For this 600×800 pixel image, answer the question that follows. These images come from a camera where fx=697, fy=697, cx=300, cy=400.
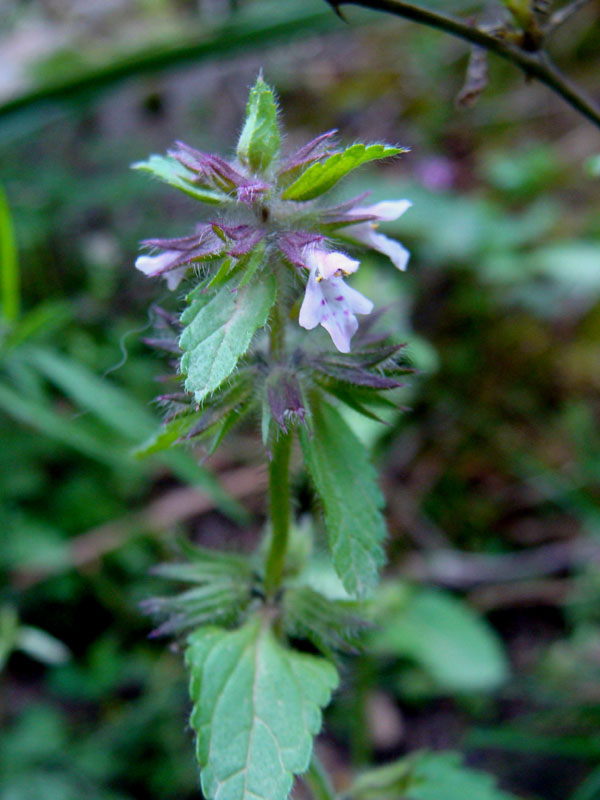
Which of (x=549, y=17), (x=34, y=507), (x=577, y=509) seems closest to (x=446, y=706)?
(x=577, y=509)

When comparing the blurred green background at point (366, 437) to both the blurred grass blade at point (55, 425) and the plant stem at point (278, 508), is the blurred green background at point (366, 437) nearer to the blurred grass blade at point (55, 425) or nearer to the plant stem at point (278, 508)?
the blurred grass blade at point (55, 425)

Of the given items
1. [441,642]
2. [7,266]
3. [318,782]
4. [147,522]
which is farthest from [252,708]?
[147,522]

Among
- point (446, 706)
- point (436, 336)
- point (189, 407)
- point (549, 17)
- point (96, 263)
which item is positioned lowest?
point (446, 706)

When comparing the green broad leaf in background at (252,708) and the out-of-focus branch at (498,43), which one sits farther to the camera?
the out-of-focus branch at (498,43)

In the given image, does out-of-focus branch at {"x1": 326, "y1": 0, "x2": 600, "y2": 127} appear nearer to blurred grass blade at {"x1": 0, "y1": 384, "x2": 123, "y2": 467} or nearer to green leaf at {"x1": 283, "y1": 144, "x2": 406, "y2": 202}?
green leaf at {"x1": 283, "y1": 144, "x2": 406, "y2": 202}

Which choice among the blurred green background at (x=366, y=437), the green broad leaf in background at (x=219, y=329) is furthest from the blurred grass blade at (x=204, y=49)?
the green broad leaf in background at (x=219, y=329)

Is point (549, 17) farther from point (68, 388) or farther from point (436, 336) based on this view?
point (436, 336)
